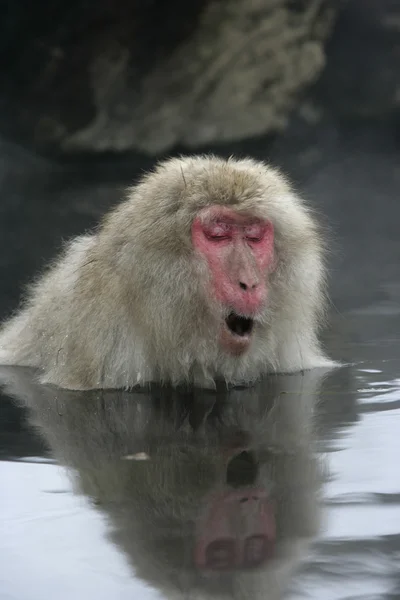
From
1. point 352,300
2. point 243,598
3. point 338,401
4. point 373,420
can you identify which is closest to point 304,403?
point 338,401

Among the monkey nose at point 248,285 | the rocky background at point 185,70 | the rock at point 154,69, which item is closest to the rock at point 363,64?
the rocky background at point 185,70

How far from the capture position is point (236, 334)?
476cm

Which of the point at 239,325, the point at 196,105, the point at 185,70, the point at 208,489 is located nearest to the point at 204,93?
the point at 196,105

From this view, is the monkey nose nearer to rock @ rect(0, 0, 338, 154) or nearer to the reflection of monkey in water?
the reflection of monkey in water

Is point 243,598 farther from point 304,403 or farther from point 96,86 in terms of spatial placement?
point 96,86

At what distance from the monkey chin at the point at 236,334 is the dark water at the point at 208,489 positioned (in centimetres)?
21

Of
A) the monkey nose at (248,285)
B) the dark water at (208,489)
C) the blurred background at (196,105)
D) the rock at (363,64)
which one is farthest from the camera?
the rock at (363,64)

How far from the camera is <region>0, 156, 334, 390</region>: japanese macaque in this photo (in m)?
4.74

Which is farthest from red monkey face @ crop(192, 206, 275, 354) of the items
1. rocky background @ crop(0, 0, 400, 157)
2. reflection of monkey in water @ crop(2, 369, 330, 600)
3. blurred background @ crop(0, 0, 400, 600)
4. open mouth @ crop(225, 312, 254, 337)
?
rocky background @ crop(0, 0, 400, 157)

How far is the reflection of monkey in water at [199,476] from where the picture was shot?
2.41 metres

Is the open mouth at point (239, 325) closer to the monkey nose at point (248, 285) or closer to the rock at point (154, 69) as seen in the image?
the monkey nose at point (248, 285)

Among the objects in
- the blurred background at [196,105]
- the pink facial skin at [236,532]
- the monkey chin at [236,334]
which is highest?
the blurred background at [196,105]

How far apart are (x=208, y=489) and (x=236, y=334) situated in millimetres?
1747

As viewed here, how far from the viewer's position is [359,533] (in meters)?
2.59
